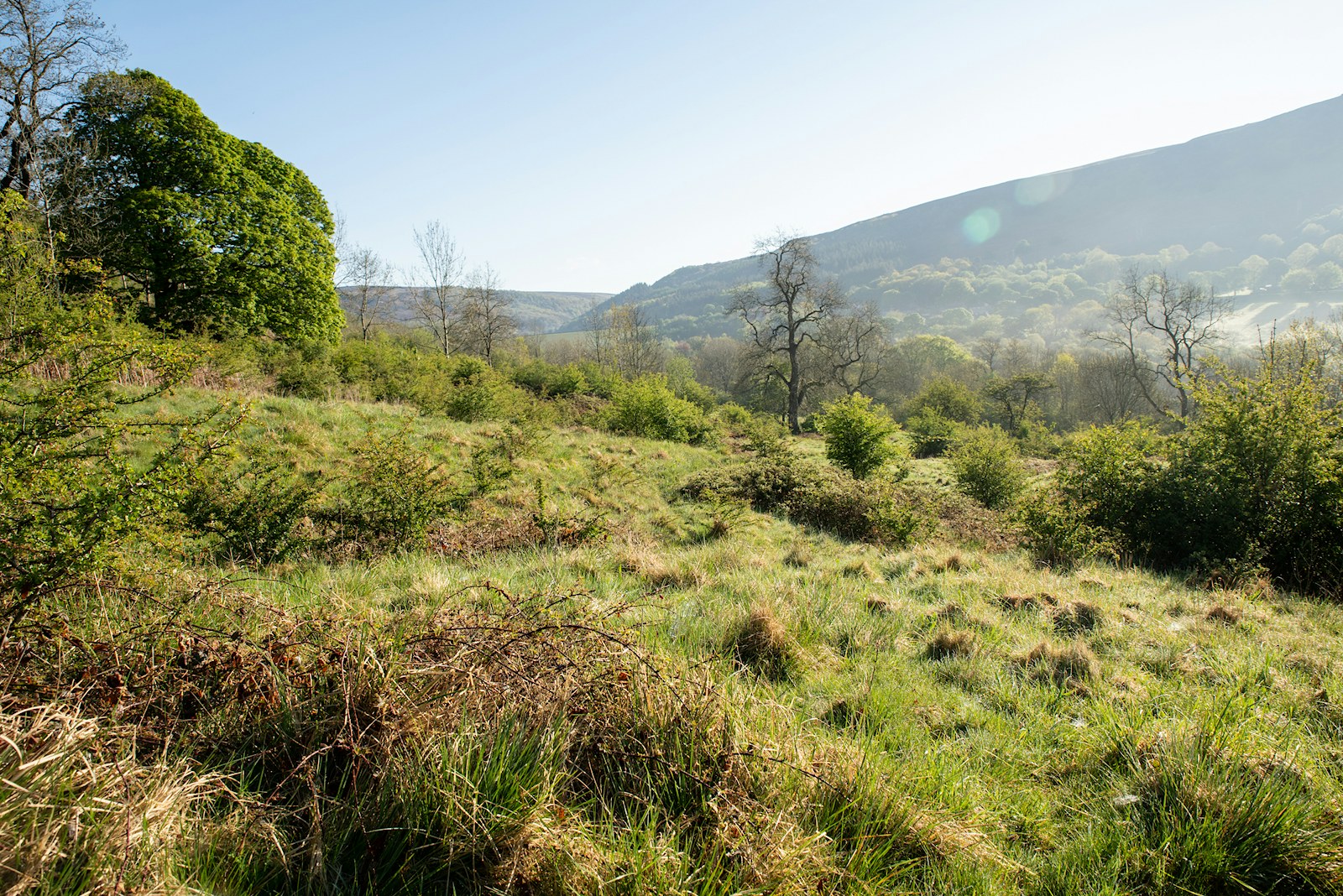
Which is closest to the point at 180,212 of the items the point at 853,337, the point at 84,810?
the point at 84,810

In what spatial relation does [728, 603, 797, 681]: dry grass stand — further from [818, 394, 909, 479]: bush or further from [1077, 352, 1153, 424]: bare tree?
[1077, 352, 1153, 424]: bare tree

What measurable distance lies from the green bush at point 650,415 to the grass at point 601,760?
1833 centimetres

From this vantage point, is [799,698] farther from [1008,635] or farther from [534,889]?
[1008,635]

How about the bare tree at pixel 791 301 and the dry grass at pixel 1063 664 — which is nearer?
the dry grass at pixel 1063 664

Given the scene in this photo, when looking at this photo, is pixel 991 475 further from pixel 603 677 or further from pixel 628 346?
pixel 628 346

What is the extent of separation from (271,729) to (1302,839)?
3641 millimetres

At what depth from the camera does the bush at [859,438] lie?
1712 centimetres

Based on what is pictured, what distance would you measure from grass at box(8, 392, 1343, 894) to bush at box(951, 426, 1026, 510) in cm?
1246

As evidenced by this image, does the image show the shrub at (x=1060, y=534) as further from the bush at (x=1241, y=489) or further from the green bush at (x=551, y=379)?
the green bush at (x=551, y=379)

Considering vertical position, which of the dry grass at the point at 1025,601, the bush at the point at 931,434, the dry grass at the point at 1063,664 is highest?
the dry grass at the point at 1063,664

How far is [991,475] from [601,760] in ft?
53.2

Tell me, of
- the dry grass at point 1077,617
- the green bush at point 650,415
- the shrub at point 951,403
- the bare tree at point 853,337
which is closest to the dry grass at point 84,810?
the dry grass at point 1077,617

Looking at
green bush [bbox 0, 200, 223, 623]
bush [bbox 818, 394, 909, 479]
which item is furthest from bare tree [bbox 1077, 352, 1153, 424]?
green bush [bbox 0, 200, 223, 623]

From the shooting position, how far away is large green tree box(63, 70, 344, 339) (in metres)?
16.3
